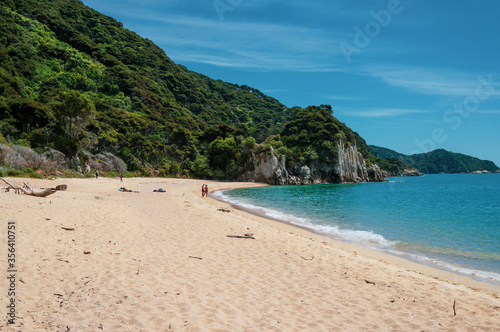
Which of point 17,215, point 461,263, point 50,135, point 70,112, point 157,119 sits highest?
point 157,119

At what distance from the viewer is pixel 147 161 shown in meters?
51.2

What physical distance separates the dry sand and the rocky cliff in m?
50.7

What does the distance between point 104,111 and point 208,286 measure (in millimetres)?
57350

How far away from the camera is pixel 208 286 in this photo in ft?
18.3

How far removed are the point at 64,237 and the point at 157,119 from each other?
61819 millimetres

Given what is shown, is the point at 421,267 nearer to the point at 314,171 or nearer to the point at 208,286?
the point at 208,286

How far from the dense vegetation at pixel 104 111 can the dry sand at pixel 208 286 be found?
2432 cm

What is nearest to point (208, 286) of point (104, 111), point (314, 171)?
point (104, 111)

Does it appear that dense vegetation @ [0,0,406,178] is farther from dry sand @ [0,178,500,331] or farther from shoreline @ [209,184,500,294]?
shoreline @ [209,184,500,294]

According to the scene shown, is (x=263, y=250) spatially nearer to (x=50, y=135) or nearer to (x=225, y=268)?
(x=225, y=268)

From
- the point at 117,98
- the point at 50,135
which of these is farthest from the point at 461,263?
the point at 117,98

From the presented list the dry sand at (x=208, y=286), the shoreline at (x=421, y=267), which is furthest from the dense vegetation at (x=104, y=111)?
the shoreline at (x=421, y=267)

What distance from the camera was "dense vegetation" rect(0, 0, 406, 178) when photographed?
112ft

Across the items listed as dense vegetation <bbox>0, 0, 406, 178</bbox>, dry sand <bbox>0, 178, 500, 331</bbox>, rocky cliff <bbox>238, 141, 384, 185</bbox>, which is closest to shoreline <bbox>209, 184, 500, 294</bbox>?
dry sand <bbox>0, 178, 500, 331</bbox>
